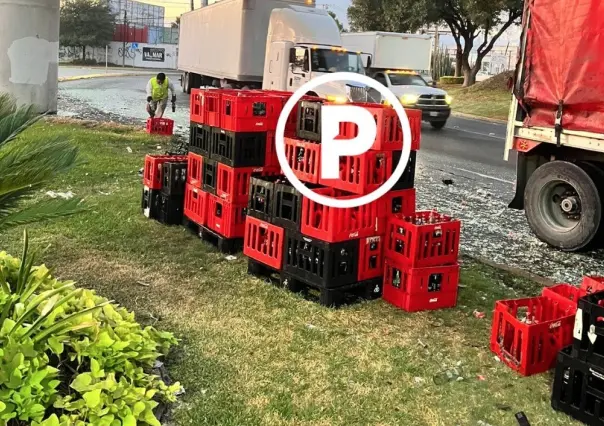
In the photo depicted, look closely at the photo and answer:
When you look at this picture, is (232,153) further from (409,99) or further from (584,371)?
(409,99)

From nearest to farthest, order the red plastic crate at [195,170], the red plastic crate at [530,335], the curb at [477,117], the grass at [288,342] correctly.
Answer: the grass at [288,342]
the red plastic crate at [530,335]
the red plastic crate at [195,170]
the curb at [477,117]

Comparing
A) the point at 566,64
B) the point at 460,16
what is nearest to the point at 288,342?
the point at 566,64

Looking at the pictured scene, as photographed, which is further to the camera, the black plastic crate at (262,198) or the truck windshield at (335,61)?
the truck windshield at (335,61)

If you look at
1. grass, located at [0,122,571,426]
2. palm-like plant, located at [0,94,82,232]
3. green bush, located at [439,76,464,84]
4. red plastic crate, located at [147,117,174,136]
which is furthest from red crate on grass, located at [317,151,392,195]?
green bush, located at [439,76,464,84]

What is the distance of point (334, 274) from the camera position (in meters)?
5.74

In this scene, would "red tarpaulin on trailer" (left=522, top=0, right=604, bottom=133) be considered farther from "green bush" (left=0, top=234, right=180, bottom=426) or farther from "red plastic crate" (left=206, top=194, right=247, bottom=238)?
"green bush" (left=0, top=234, right=180, bottom=426)

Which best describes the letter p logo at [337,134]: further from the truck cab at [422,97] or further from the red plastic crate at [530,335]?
the truck cab at [422,97]

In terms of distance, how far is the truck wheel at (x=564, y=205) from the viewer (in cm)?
782

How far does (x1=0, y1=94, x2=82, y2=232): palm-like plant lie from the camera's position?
3500 millimetres

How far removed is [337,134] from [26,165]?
2963 millimetres

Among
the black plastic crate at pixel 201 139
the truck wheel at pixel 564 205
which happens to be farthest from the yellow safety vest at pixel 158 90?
the truck wheel at pixel 564 205

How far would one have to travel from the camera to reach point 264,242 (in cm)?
635

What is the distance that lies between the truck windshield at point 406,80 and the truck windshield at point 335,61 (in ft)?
10.3

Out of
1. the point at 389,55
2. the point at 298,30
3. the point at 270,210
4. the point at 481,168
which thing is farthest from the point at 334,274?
the point at 389,55
